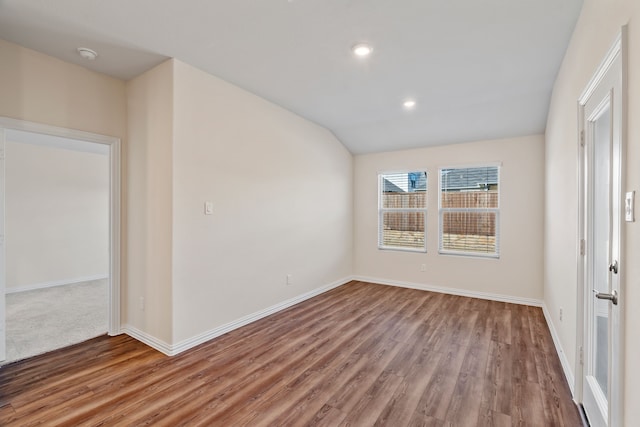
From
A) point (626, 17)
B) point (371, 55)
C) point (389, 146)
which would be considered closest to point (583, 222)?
point (626, 17)

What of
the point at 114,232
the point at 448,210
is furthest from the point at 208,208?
the point at 448,210

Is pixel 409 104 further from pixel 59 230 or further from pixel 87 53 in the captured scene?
pixel 59 230

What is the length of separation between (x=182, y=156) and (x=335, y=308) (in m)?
2.70

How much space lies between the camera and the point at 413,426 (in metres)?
1.87

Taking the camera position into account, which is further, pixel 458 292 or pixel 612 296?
pixel 458 292

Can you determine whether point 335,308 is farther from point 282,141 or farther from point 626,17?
point 626,17

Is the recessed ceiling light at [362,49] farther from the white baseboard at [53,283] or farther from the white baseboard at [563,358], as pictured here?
the white baseboard at [53,283]

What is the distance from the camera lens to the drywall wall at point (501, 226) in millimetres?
4262

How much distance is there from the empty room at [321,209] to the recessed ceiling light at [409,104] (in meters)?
0.05

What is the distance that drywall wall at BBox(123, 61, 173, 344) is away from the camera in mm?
2826

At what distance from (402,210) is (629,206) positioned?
421 centimetres

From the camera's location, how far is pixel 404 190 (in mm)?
5398

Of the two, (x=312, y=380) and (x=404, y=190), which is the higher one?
(x=404, y=190)

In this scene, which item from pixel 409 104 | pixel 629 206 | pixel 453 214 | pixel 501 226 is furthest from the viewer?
pixel 453 214
